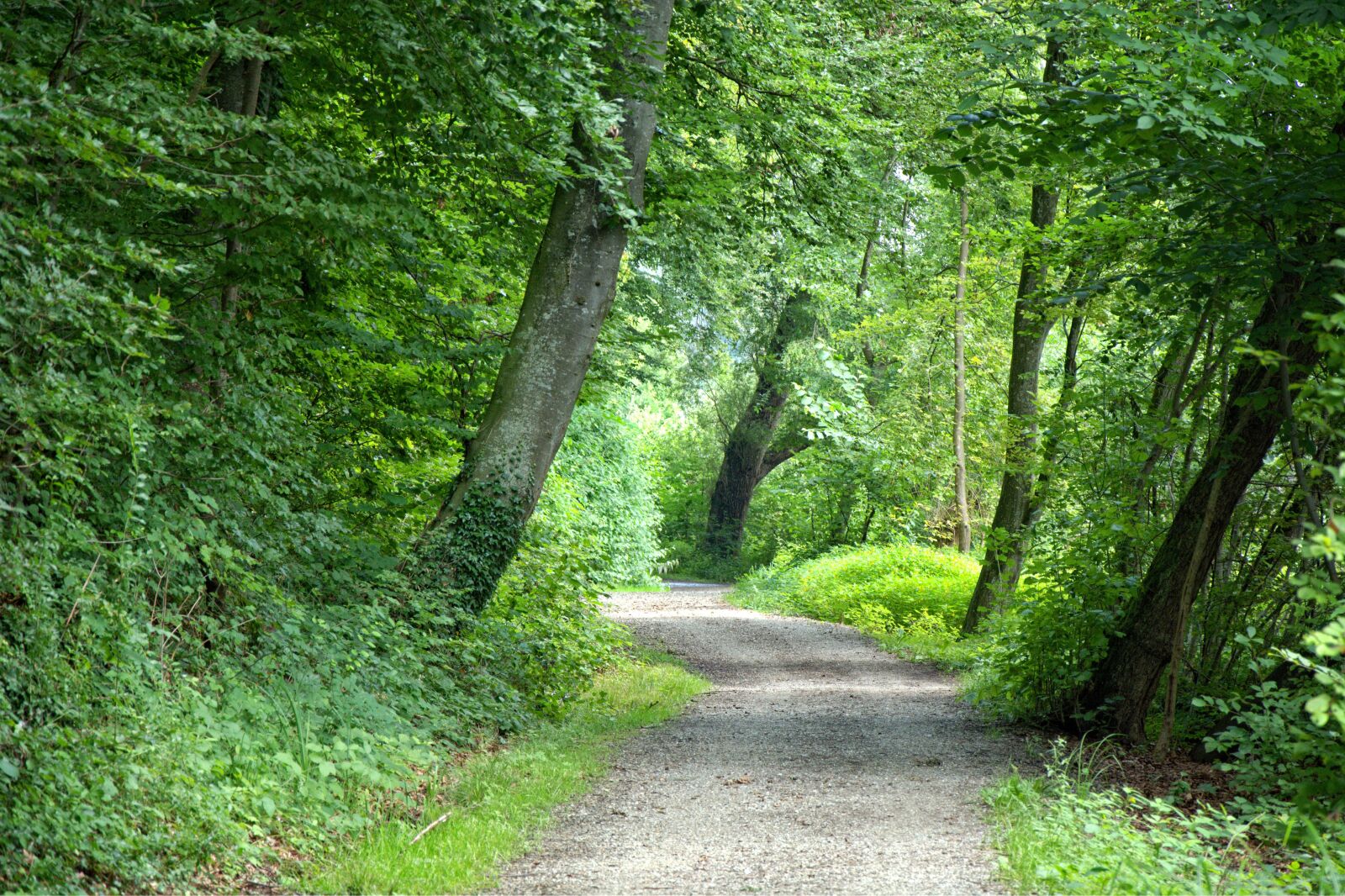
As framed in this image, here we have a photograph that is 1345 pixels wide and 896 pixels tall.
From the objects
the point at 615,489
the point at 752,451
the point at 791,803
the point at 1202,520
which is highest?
the point at 752,451

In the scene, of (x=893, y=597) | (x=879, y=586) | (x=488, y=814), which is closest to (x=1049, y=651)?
(x=488, y=814)

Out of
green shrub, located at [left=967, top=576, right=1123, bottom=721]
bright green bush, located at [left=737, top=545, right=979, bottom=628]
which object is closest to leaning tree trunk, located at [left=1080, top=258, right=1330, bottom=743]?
green shrub, located at [left=967, top=576, right=1123, bottom=721]

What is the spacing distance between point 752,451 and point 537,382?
24.4 meters

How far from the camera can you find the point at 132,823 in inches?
166

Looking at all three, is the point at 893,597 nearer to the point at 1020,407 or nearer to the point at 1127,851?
the point at 1020,407

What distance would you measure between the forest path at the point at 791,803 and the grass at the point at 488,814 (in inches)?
6.4

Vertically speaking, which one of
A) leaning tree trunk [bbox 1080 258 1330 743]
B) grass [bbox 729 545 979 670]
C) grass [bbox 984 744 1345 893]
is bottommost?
grass [bbox 729 545 979 670]

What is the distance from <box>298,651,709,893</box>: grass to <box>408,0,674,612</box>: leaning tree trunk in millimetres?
1580

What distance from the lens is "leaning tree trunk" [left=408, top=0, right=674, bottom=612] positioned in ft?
29.2

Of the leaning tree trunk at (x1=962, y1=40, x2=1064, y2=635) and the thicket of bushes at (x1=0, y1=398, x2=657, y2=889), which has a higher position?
the leaning tree trunk at (x1=962, y1=40, x2=1064, y2=635)

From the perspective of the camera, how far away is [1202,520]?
780cm

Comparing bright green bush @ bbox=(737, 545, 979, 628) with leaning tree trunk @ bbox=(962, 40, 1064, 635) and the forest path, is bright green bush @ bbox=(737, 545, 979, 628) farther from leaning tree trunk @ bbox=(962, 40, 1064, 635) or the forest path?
the forest path

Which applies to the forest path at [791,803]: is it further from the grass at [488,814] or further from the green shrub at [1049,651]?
the green shrub at [1049,651]

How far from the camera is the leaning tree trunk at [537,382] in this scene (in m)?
8.89
